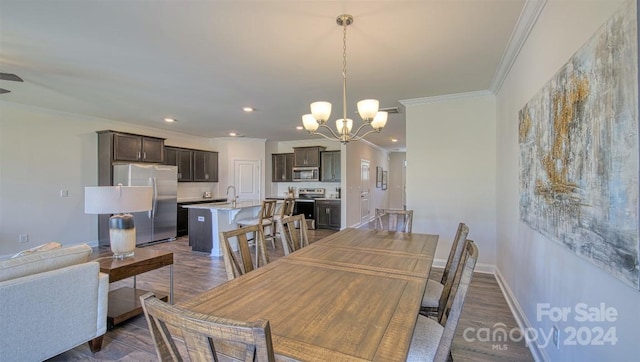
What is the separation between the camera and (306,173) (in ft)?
27.4

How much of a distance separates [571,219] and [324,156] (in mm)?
6794

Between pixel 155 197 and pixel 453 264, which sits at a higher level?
pixel 155 197

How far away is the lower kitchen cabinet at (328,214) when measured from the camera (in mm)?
7605

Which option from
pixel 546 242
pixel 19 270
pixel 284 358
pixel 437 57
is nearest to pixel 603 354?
pixel 546 242

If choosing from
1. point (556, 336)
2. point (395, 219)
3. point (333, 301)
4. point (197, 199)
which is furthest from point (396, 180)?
point (333, 301)

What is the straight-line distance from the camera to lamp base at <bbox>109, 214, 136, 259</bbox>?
2.62 meters

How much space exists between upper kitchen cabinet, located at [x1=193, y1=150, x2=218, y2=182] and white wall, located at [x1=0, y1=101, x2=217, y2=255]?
197 centimetres

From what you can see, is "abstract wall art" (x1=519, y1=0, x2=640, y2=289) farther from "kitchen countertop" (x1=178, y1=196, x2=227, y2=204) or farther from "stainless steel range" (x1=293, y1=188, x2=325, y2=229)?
"kitchen countertop" (x1=178, y1=196, x2=227, y2=204)

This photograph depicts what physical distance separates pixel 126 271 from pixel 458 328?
9.45 ft

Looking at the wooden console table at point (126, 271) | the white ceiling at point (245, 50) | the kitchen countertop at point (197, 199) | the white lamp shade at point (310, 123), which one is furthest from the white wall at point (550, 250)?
the kitchen countertop at point (197, 199)

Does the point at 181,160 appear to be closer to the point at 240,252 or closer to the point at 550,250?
the point at 240,252

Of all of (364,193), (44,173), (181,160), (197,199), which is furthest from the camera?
(364,193)

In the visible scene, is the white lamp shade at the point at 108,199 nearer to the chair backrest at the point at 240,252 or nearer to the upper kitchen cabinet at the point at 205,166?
the chair backrest at the point at 240,252

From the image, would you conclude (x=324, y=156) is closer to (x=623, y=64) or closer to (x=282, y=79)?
(x=282, y=79)
